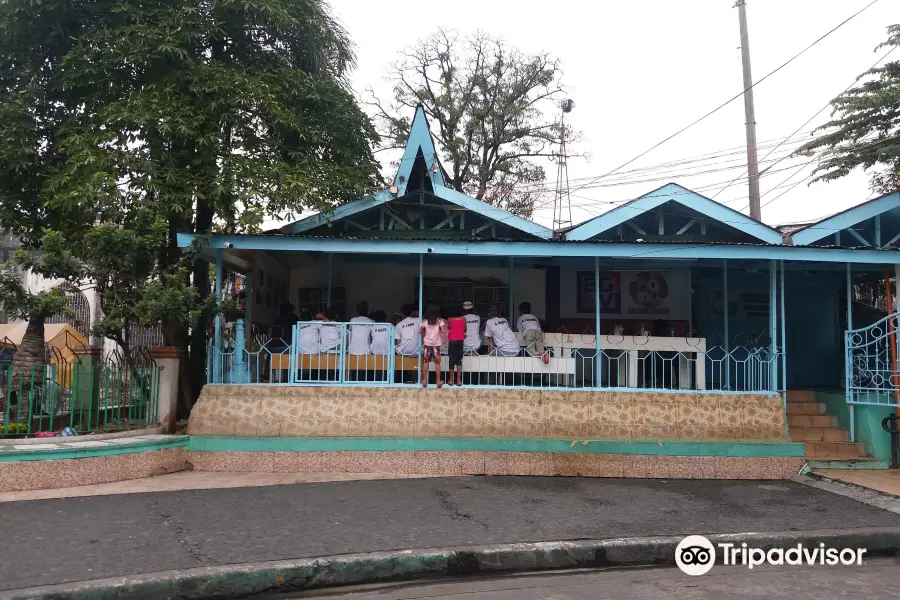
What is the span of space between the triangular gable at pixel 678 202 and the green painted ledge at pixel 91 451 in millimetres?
6001

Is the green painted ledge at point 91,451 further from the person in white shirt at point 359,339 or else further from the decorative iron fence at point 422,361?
the person in white shirt at point 359,339

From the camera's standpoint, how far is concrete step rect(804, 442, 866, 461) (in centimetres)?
1012

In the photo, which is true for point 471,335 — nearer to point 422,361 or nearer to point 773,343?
point 422,361

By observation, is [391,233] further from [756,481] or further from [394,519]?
[756,481]

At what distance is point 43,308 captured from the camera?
8305 mm

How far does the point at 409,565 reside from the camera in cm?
562

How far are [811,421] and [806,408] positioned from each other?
0.27 m

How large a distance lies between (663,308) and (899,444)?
4.18m

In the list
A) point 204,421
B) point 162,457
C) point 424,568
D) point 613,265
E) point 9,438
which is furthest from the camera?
point 613,265

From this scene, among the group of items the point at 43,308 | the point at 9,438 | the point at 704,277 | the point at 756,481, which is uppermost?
the point at 704,277

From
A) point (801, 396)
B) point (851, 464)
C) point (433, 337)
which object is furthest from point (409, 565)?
point (801, 396)

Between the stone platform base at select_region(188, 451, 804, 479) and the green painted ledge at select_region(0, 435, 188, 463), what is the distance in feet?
1.38

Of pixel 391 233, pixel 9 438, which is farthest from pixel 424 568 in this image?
pixel 391 233

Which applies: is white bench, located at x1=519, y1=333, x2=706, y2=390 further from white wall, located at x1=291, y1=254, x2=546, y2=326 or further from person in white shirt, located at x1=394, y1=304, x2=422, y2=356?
white wall, located at x1=291, y1=254, x2=546, y2=326
